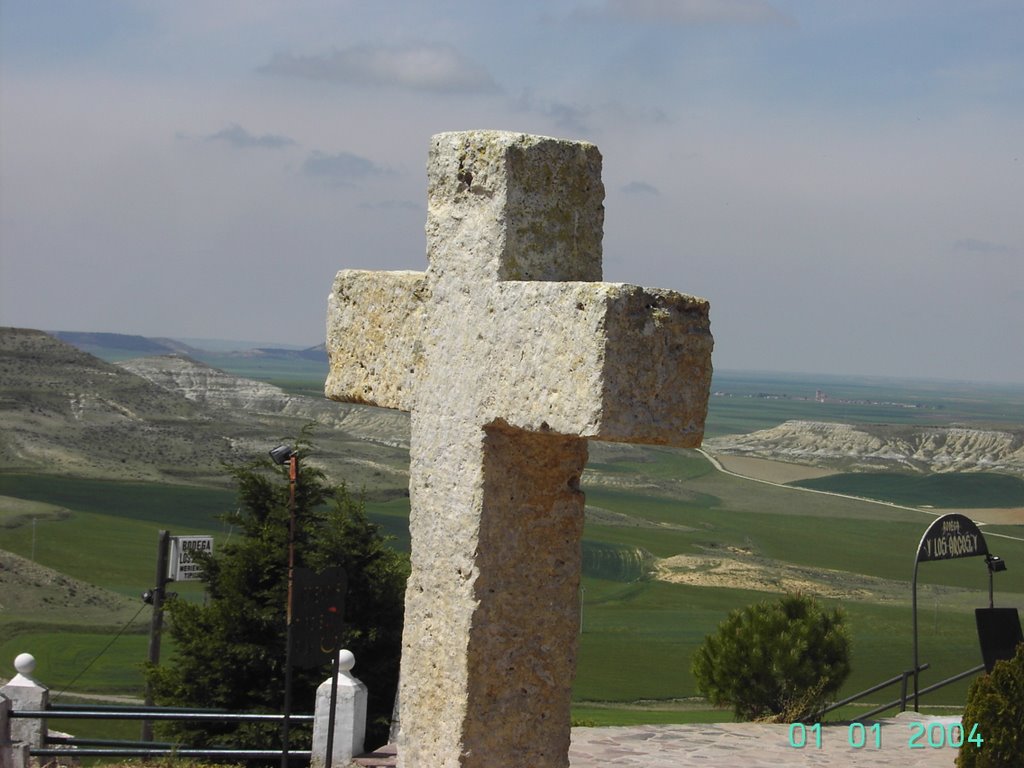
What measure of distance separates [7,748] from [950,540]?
9838 millimetres

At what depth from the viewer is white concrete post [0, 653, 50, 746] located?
11734mm

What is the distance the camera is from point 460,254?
17.7 ft

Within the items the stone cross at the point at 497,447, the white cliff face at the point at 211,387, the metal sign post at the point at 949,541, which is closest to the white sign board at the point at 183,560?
the metal sign post at the point at 949,541

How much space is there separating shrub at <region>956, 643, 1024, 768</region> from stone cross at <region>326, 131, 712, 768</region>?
5.72 metres

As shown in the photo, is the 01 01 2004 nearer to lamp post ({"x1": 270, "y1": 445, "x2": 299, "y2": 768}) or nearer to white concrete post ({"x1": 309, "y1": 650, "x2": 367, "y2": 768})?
white concrete post ({"x1": 309, "y1": 650, "x2": 367, "y2": 768})

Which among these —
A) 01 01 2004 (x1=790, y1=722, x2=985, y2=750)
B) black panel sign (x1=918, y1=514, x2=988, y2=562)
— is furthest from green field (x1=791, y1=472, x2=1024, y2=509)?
01 01 2004 (x1=790, y1=722, x2=985, y2=750)

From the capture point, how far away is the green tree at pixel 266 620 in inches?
651

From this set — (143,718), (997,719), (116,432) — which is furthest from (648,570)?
(143,718)

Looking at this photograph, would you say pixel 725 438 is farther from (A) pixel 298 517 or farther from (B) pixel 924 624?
(A) pixel 298 517

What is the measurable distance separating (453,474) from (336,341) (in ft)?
3.71

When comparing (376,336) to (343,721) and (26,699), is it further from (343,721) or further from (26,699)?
(26,699)

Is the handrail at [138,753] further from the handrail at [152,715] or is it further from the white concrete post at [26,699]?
the white concrete post at [26,699]

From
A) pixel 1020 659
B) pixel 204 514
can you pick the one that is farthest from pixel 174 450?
pixel 1020 659

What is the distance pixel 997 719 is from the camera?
33.1 ft
